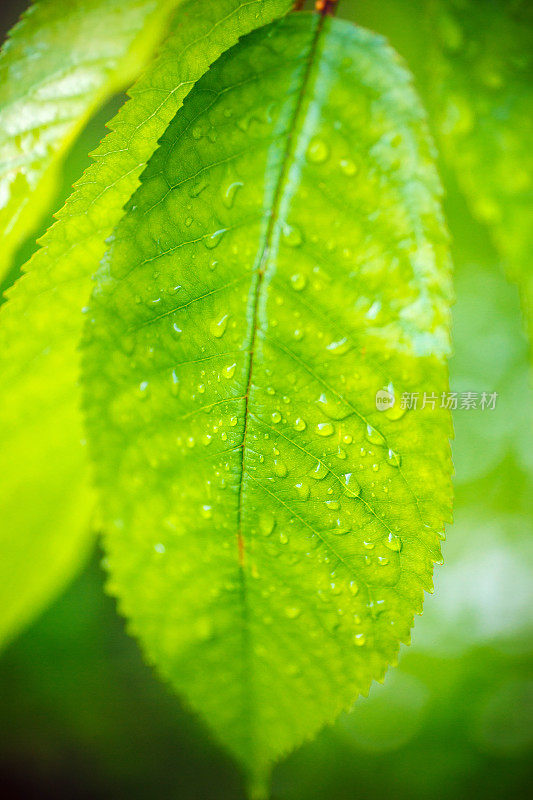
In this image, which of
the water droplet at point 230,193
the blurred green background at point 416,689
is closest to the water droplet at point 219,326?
the water droplet at point 230,193

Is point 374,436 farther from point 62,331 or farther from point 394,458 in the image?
point 62,331

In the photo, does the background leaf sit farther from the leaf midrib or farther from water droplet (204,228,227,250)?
water droplet (204,228,227,250)

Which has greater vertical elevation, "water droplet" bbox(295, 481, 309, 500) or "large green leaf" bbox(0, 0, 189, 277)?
"large green leaf" bbox(0, 0, 189, 277)

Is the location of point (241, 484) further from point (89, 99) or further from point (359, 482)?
point (89, 99)

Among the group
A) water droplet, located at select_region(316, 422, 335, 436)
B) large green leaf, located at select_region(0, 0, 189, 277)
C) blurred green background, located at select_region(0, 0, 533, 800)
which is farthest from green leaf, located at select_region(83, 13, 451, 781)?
blurred green background, located at select_region(0, 0, 533, 800)

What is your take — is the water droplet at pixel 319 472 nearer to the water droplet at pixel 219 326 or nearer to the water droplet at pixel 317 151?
the water droplet at pixel 219 326

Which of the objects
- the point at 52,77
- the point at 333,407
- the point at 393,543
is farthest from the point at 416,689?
the point at 52,77
